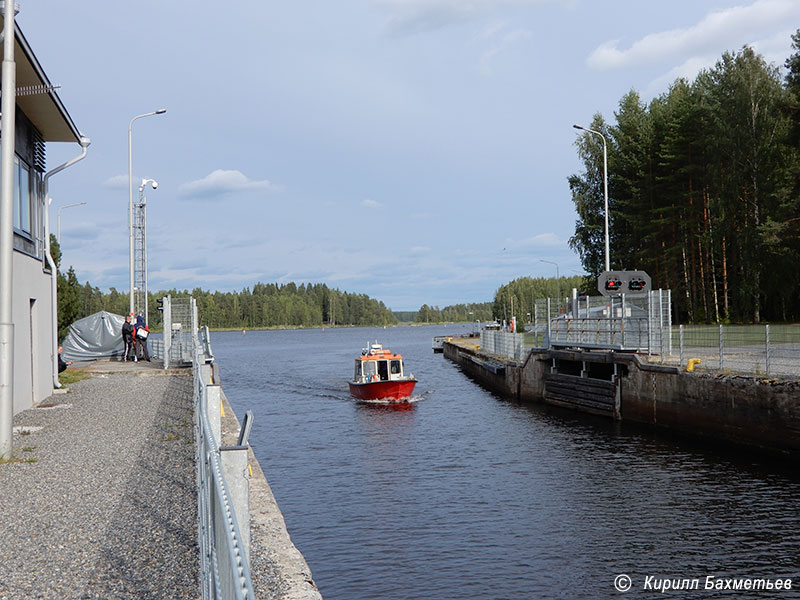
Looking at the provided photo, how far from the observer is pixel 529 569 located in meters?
11.1

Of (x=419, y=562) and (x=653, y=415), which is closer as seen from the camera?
(x=419, y=562)

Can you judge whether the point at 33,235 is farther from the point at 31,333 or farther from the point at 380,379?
the point at 380,379

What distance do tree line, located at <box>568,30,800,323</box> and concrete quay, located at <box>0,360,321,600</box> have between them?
120 feet

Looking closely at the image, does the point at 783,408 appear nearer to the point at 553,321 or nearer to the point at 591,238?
the point at 553,321

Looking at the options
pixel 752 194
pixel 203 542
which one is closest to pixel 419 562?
pixel 203 542

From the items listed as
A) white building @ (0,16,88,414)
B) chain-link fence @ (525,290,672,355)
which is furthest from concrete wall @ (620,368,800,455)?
white building @ (0,16,88,414)

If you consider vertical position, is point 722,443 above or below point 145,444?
below

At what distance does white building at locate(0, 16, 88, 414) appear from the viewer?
1630 cm

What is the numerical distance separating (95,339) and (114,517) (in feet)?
104

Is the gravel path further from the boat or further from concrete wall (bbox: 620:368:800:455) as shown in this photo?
the boat

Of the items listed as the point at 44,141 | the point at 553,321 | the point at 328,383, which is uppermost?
the point at 44,141

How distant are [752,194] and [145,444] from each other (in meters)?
42.5

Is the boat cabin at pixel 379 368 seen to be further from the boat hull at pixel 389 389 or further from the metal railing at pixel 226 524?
the metal railing at pixel 226 524

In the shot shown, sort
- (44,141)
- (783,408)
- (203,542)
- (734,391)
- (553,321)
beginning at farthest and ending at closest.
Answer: (553,321) < (44,141) < (734,391) < (783,408) < (203,542)
